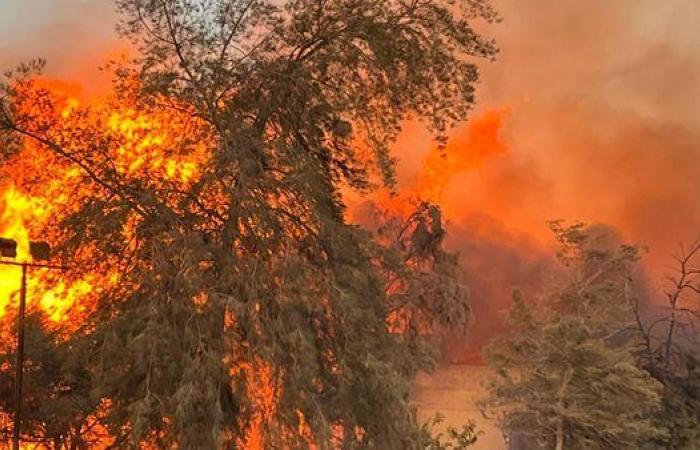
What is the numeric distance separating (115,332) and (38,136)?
2715 mm

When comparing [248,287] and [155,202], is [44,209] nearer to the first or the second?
[155,202]

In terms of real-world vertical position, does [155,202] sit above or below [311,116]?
below

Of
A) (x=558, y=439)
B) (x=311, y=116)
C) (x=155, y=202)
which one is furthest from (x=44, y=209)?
(x=558, y=439)

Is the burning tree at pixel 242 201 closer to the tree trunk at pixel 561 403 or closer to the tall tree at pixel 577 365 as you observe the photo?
the tree trunk at pixel 561 403

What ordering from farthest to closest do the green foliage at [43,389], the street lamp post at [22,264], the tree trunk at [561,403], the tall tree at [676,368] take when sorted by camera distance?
the tall tree at [676,368] < the tree trunk at [561,403] < the green foliage at [43,389] < the street lamp post at [22,264]

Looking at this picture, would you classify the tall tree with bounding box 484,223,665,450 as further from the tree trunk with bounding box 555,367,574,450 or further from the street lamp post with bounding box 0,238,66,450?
the street lamp post with bounding box 0,238,66,450

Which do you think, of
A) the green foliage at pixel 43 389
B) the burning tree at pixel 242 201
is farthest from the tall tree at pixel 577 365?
the green foliage at pixel 43 389

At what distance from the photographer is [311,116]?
955 cm

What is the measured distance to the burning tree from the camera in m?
7.77

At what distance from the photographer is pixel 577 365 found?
19984 mm

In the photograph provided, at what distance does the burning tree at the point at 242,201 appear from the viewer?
7766 mm

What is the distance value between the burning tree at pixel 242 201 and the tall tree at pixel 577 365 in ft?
36.5

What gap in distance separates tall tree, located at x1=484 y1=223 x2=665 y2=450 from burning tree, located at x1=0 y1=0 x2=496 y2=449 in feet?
36.5

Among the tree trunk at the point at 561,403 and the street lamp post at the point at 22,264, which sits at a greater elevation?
the street lamp post at the point at 22,264
